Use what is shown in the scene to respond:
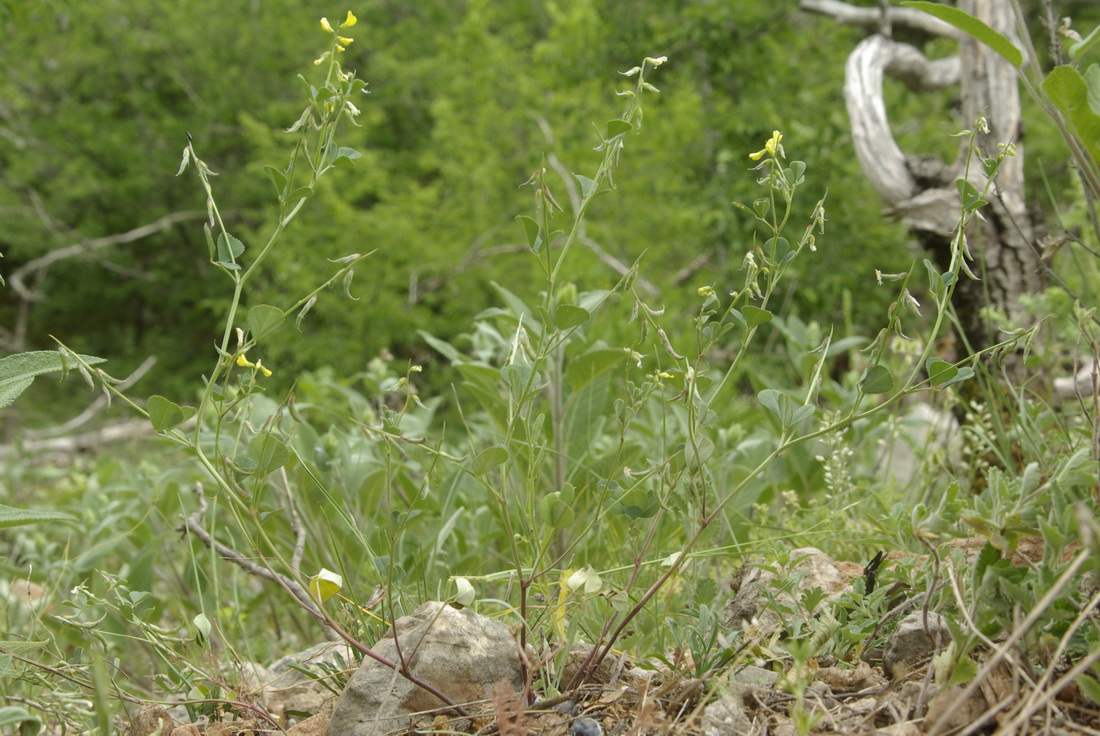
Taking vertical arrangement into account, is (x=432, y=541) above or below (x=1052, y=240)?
below

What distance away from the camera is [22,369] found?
44.2 inches

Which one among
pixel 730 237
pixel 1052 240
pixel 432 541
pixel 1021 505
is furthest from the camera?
pixel 730 237

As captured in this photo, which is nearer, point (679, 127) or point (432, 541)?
point (432, 541)

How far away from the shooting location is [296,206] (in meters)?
1.04

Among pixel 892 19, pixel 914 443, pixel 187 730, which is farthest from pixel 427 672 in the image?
pixel 892 19

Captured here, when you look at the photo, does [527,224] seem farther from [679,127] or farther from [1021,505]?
[679,127]

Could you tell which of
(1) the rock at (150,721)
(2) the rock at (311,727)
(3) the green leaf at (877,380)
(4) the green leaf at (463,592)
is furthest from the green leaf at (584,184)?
(1) the rock at (150,721)

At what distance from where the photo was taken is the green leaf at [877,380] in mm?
961

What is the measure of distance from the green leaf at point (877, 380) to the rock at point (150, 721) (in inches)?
36.4

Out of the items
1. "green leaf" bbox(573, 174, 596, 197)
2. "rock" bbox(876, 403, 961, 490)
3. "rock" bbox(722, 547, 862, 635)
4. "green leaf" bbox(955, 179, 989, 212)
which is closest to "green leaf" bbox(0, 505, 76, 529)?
"green leaf" bbox(573, 174, 596, 197)

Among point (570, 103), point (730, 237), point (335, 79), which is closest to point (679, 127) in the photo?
point (570, 103)

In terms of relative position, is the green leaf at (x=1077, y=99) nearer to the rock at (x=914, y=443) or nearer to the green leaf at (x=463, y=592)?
the green leaf at (x=463, y=592)

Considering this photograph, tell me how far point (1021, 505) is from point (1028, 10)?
10.7m

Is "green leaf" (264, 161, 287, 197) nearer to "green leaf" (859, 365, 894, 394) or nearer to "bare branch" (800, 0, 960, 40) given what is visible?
"green leaf" (859, 365, 894, 394)
